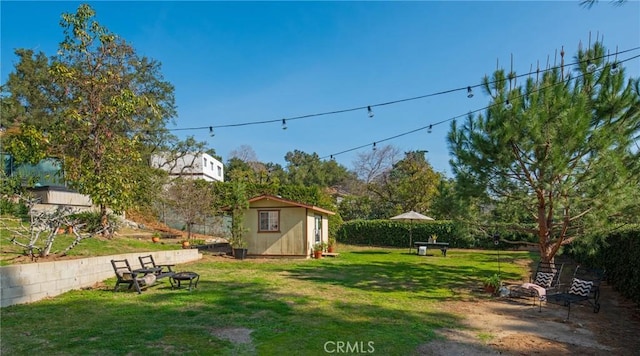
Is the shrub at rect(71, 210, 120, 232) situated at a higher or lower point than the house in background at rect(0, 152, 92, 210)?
lower

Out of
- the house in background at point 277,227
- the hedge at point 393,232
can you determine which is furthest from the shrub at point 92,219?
the hedge at point 393,232

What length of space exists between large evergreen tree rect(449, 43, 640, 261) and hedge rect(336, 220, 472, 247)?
1276 cm

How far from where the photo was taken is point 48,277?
274 inches

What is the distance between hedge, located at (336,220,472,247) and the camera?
22641 mm

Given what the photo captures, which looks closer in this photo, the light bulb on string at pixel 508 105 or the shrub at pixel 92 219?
the light bulb on string at pixel 508 105

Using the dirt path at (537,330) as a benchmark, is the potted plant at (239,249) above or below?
above

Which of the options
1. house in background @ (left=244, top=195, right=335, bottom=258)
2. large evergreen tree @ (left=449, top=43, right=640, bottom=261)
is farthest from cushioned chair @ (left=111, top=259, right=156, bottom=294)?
large evergreen tree @ (left=449, top=43, right=640, bottom=261)

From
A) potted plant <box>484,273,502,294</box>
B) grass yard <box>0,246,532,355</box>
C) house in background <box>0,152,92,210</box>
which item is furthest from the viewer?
house in background <box>0,152,92,210</box>

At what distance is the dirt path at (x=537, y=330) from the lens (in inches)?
197

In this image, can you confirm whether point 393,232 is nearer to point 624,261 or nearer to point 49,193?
point 624,261

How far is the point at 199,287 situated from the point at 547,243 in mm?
8348

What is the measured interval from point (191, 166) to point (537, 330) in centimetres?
2434

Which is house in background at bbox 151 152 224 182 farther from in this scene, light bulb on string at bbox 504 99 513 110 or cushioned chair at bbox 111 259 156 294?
light bulb on string at bbox 504 99 513 110

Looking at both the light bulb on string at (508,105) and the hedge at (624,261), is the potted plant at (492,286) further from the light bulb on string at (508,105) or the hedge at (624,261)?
the light bulb on string at (508,105)
